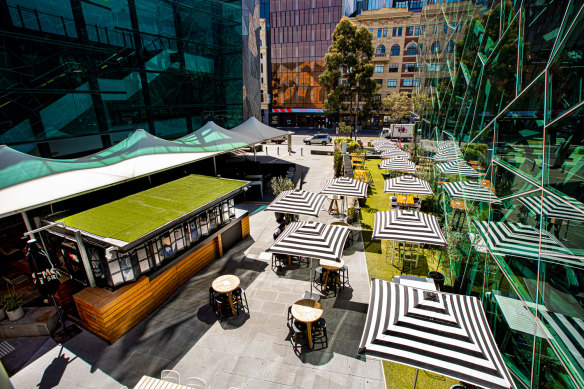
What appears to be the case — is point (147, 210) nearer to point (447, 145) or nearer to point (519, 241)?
point (519, 241)

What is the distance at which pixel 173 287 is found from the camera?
9.59m

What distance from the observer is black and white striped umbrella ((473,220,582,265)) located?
16.1 ft

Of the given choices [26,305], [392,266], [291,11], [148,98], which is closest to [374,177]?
[392,266]

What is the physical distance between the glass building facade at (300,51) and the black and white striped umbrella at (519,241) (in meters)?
57.1

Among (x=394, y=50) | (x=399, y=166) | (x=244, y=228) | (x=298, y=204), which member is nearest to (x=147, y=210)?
(x=244, y=228)

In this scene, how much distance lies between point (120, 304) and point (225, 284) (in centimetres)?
298

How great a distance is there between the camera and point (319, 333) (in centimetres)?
782

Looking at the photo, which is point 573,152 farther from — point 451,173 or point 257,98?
point 257,98

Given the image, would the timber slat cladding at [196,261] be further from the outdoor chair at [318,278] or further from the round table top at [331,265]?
the round table top at [331,265]

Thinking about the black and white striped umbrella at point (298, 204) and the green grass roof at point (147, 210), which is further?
the black and white striped umbrella at point (298, 204)

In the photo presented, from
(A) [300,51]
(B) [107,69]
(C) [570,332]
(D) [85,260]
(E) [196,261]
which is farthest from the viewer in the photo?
(A) [300,51]

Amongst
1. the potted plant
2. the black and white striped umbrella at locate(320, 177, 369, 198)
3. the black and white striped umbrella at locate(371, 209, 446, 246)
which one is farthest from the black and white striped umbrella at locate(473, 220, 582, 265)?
the potted plant

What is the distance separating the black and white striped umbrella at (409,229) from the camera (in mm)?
9248

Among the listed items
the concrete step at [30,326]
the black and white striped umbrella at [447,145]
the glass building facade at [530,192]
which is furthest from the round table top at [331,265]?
the concrete step at [30,326]
